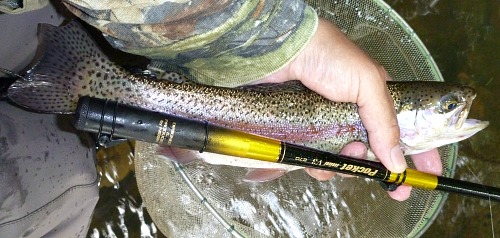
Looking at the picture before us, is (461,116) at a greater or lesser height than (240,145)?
lesser

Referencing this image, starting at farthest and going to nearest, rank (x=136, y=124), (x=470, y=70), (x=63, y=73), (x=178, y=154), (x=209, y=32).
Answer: (x=470, y=70), (x=178, y=154), (x=63, y=73), (x=209, y=32), (x=136, y=124)

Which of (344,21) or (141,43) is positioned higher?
(141,43)

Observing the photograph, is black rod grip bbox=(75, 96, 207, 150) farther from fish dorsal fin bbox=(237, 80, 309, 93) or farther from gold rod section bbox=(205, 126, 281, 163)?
fish dorsal fin bbox=(237, 80, 309, 93)

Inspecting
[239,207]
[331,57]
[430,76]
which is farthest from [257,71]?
[430,76]

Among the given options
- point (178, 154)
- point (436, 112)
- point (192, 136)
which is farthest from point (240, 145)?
point (436, 112)

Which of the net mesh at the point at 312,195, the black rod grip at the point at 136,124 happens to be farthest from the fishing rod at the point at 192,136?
the net mesh at the point at 312,195

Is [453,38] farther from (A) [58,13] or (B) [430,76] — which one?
(A) [58,13]

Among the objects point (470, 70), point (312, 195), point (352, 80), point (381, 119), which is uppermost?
point (352, 80)

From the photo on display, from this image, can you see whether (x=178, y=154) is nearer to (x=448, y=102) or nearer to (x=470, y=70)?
(x=448, y=102)
